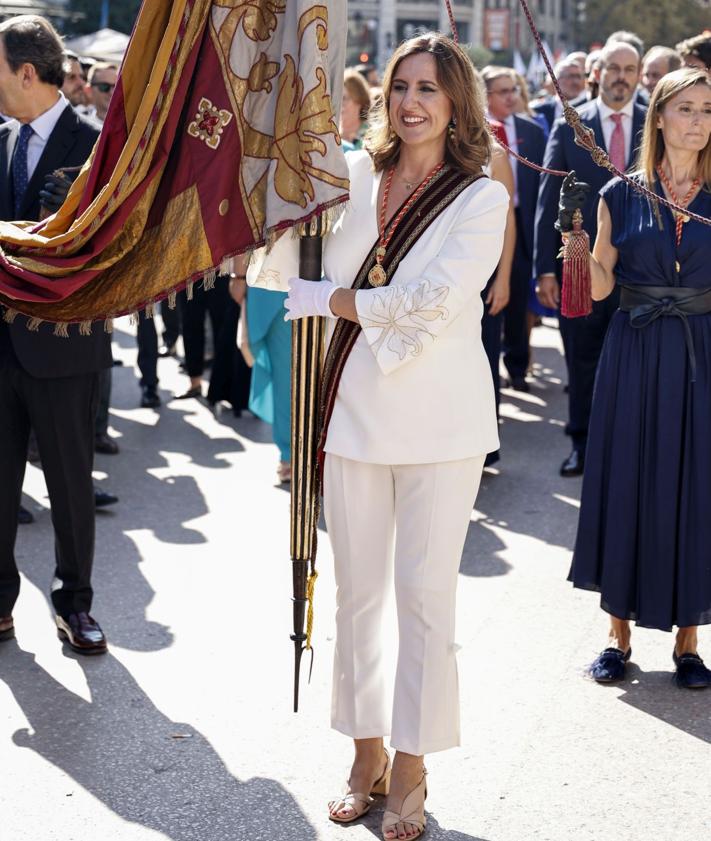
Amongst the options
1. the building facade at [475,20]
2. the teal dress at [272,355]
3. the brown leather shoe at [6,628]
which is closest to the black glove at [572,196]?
the brown leather shoe at [6,628]

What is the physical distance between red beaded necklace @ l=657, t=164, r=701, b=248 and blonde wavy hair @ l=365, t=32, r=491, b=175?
1381 millimetres

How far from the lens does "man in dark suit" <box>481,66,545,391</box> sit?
31.6ft

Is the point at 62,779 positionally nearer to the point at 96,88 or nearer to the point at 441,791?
the point at 441,791

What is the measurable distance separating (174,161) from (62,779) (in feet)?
6.43

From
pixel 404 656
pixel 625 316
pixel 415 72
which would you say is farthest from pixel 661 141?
pixel 404 656

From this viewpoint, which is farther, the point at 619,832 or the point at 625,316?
the point at 625,316

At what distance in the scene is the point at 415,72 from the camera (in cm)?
382

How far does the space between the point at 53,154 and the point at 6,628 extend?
1905 mm

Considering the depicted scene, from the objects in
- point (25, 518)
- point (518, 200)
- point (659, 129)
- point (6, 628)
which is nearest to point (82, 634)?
point (6, 628)

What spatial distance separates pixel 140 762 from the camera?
434cm

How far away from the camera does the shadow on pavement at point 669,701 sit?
→ 4.65 m

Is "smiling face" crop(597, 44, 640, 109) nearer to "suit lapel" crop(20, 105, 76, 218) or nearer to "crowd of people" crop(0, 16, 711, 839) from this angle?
"crowd of people" crop(0, 16, 711, 839)

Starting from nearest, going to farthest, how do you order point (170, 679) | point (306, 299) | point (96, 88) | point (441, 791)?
point (306, 299) → point (441, 791) → point (170, 679) → point (96, 88)

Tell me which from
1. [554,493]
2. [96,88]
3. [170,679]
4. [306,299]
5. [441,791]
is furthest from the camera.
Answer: [96,88]
